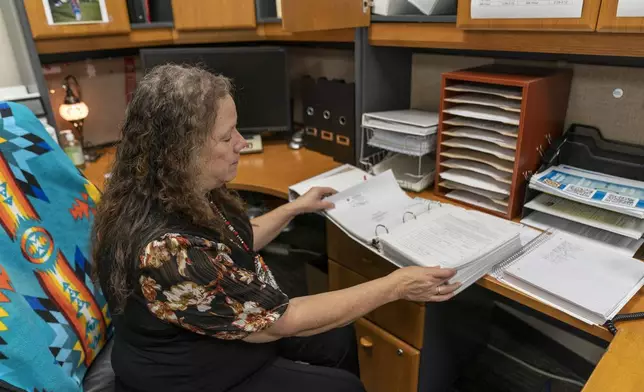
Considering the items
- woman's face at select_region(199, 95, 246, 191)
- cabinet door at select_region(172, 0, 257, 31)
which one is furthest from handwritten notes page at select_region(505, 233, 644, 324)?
cabinet door at select_region(172, 0, 257, 31)

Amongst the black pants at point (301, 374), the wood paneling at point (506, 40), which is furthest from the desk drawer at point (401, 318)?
the wood paneling at point (506, 40)

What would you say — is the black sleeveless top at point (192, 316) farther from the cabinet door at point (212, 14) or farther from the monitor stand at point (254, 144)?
the cabinet door at point (212, 14)

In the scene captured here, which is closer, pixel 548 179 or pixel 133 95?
pixel 133 95

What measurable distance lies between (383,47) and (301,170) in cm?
51

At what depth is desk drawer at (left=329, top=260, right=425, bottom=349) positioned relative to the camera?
1244mm

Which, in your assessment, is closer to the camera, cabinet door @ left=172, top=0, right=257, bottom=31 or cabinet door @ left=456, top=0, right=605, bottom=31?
cabinet door @ left=456, top=0, right=605, bottom=31

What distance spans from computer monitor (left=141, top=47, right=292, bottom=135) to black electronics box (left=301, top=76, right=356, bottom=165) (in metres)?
0.11

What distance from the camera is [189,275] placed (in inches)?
33.0

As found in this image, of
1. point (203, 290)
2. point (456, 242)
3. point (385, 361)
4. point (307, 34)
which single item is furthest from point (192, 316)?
point (307, 34)

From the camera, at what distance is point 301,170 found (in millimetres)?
1694

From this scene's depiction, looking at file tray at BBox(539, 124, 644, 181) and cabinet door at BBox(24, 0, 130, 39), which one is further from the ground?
cabinet door at BBox(24, 0, 130, 39)

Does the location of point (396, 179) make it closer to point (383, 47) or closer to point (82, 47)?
point (383, 47)

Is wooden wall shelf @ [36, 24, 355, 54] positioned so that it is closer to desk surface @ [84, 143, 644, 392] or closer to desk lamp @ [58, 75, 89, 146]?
desk lamp @ [58, 75, 89, 146]

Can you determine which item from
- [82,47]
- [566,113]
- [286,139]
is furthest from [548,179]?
[82,47]
